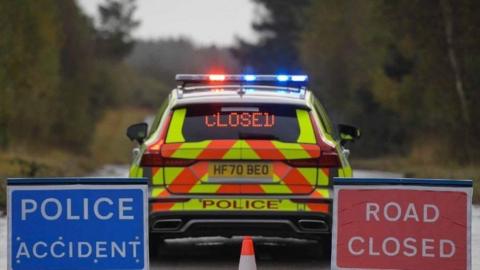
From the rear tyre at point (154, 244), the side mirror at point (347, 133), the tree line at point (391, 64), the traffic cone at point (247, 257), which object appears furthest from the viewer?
the tree line at point (391, 64)

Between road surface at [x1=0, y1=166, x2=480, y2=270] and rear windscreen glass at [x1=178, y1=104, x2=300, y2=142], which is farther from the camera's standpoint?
Result: road surface at [x1=0, y1=166, x2=480, y2=270]

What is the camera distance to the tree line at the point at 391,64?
30516 mm

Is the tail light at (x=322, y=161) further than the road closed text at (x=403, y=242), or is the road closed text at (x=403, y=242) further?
the tail light at (x=322, y=161)

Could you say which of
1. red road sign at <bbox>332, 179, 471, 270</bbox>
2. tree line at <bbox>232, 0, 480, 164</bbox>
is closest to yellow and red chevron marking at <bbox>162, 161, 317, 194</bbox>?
red road sign at <bbox>332, 179, 471, 270</bbox>

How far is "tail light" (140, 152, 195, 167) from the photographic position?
10.8 m

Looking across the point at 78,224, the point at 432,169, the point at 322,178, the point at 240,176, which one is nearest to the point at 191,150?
the point at 240,176

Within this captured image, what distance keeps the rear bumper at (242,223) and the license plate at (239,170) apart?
0.99 feet

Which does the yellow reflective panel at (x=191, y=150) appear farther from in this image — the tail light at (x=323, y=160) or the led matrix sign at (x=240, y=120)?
the tail light at (x=323, y=160)

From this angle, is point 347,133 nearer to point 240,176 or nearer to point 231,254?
point 231,254

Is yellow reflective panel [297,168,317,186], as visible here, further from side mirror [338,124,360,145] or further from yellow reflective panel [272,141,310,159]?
side mirror [338,124,360,145]

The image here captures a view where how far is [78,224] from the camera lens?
8.87m

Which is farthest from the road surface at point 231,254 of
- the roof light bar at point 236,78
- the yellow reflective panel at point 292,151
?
the roof light bar at point 236,78

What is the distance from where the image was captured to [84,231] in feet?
29.1

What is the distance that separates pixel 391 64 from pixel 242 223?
32986mm
